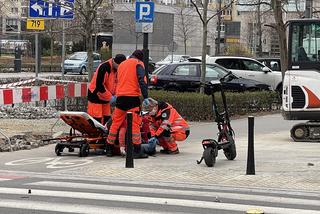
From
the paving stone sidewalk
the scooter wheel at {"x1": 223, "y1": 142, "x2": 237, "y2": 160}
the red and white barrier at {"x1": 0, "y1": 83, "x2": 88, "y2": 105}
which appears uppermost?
the red and white barrier at {"x1": 0, "y1": 83, "x2": 88, "y2": 105}

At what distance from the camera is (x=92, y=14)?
17.5m

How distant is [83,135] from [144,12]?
3.79 metres

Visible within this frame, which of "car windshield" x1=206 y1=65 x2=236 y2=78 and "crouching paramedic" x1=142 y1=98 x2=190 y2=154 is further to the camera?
"car windshield" x1=206 y1=65 x2=236 y2=78

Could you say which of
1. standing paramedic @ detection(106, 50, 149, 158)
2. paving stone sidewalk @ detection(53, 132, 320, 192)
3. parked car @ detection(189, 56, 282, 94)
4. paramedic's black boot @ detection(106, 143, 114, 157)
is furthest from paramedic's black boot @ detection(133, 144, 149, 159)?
parked car @ detection(189, 56, 282, 94)

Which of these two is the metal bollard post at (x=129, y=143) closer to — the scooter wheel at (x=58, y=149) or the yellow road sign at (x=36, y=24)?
the scooter wheel at (x=58, y=149)

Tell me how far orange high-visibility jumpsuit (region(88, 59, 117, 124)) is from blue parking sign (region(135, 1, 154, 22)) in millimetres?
2440

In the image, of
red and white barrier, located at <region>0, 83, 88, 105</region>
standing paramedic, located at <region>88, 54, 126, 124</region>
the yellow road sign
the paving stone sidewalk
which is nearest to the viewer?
the paving stone sidewalk

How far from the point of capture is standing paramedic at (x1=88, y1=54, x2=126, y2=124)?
11.9m

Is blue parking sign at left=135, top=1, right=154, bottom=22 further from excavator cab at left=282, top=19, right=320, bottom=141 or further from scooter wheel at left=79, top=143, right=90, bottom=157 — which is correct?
scooter wheel at left=79, top=143, right=90, bottom=157

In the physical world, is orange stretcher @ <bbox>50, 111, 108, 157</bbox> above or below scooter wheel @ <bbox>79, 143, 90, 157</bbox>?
above

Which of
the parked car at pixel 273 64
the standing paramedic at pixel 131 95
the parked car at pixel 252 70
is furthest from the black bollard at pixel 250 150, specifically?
the parked car at pixel 273 64

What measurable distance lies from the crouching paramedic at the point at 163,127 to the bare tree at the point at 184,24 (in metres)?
45.2

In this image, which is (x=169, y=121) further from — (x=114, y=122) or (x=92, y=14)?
(x=92, y=14)

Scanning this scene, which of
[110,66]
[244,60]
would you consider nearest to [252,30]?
[244,60]
